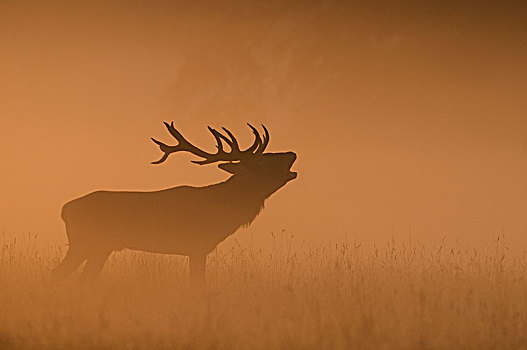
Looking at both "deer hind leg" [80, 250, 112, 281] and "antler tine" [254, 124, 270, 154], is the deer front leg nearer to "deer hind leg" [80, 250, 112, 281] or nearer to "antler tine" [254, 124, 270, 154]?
"deer hind leg" [80, 250, 112, 281]

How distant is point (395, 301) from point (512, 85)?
1026 mm

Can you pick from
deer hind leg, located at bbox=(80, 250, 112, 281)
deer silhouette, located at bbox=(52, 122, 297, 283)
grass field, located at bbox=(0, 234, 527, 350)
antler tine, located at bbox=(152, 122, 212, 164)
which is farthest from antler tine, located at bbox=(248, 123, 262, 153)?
deer hind leg, located at bbox=(80, 250, 112, 281)

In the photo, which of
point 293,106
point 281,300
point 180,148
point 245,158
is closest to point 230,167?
point 245,158

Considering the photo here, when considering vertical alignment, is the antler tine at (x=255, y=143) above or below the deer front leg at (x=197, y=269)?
above

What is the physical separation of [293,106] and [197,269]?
0.74m

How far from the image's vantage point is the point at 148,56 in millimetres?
2920

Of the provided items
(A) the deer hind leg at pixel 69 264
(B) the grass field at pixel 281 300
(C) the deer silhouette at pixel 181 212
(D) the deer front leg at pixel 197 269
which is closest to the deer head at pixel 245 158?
(C) the deer silhouette at pixel 181 212

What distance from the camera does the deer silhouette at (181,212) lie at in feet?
9.07

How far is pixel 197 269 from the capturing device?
2.78 meters

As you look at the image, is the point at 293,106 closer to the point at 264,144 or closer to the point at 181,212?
the point at 264,144

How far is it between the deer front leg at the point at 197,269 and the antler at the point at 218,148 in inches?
14.1

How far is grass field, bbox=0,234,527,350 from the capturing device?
8.89ft

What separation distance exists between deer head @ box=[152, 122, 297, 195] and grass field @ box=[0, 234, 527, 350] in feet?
0.78

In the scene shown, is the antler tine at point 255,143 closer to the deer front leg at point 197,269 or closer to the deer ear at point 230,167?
the deer ear at point 230,167
